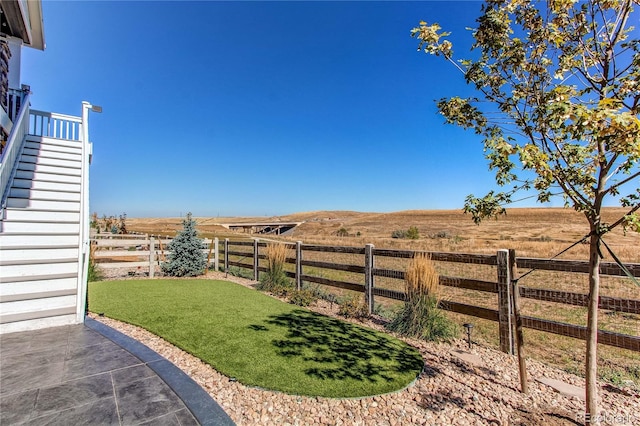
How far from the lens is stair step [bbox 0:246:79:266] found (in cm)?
437

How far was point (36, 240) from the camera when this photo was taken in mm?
4848

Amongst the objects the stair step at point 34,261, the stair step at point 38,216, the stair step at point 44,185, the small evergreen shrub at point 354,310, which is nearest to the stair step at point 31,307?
the stair step at point 34,261

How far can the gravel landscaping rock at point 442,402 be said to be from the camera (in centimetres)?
235

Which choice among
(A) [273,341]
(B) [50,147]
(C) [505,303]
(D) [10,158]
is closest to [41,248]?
(D) [10,158]

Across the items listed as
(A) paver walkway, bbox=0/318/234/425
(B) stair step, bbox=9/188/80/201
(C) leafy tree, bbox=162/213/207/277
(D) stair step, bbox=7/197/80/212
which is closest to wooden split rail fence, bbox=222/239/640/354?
(A) paver walkway, bbox=0/318/234/425

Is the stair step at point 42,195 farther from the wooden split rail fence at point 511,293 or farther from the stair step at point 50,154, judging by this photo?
the wooden split rail fence at point 511,293

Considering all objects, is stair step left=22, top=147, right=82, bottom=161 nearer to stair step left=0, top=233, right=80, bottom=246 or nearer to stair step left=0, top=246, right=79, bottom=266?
stair step left=0, top=233, right=80, bottom=246

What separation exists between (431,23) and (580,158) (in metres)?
1.55

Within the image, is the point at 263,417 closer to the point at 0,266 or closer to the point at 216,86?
the point at 0,266

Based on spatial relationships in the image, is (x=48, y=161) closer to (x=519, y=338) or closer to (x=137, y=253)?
(x=137, y=253)

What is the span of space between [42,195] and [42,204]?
17.5 inches

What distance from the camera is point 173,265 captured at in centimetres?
940

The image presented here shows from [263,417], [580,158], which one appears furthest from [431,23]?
[263,417]

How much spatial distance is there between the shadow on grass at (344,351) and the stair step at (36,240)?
3.55 meters
